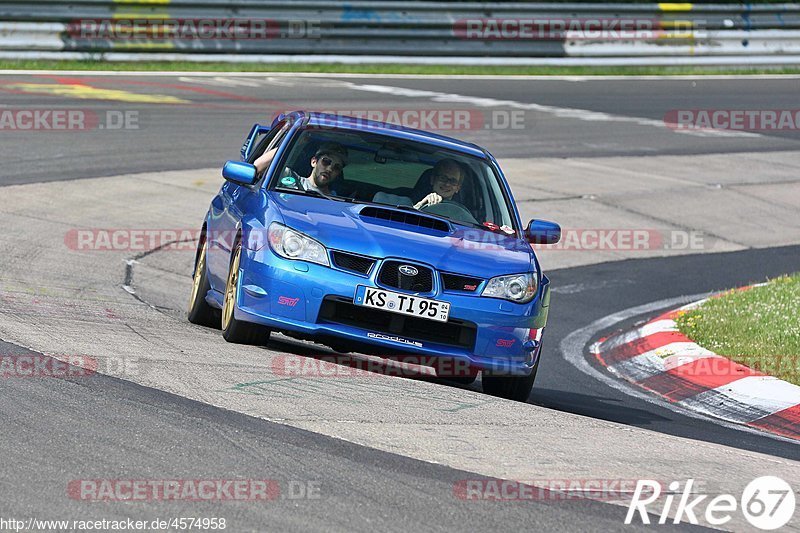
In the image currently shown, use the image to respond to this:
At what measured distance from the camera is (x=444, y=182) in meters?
8.87

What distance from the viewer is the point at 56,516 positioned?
15.1ft

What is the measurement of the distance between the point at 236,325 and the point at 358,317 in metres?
0.78

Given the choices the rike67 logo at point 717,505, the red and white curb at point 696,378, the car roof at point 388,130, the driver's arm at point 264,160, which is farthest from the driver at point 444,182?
the rike67 logo at point 717,505

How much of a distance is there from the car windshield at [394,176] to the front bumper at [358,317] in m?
0.99

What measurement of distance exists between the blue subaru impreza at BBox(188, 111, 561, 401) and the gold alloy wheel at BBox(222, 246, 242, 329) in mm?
17

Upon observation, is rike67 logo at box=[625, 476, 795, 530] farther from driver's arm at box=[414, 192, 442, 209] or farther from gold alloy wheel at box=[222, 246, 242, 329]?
driver's arm at box=[414, 192, 442, 209]

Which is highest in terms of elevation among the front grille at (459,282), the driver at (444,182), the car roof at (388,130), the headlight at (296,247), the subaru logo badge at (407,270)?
the car roof at (388,130)

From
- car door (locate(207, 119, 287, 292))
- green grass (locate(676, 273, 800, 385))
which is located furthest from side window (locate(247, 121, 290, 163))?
green grass (locate(676, 273, 800, 385))

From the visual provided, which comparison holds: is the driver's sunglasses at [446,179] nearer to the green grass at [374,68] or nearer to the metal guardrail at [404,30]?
the green grass at [374,68]

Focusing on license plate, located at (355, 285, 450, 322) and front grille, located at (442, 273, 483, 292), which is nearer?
license plate, located at (355, 285, 450, 322)

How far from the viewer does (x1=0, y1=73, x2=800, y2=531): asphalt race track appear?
516cm

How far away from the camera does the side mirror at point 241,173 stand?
28.0ft

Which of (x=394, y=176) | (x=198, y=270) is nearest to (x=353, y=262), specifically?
(x=394, y=176)

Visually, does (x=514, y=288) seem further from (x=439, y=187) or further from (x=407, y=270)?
(x=439, y=187)
